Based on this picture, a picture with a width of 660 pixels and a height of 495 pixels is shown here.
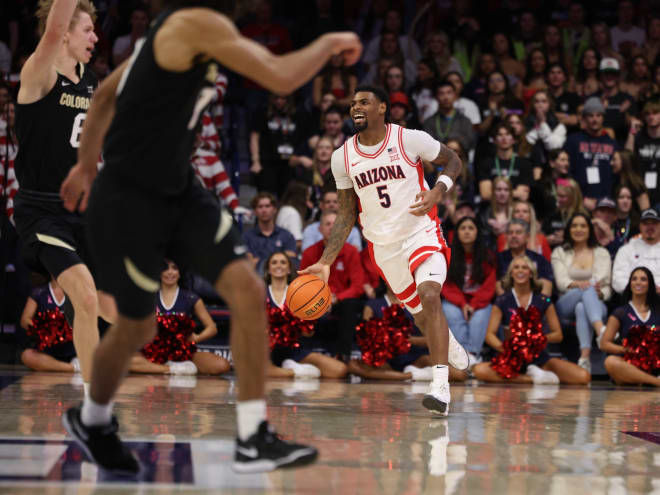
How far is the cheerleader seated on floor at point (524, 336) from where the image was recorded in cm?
924

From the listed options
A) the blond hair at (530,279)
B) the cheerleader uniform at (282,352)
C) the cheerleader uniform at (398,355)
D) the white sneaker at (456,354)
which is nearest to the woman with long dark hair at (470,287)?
the blond hair at (530,279)

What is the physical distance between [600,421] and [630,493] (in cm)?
242

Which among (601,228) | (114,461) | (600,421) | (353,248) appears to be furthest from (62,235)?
(601,228)

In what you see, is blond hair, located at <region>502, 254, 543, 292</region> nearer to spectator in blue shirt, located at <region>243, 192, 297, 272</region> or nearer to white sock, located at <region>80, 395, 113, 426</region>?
spectator in blue shirt, located at <region>243, 192, 297, 272</region>

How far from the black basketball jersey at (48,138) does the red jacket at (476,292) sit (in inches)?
213

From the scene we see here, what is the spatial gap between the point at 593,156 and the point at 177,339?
18.4 feet

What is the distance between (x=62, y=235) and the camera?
5121mm

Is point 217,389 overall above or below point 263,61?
below

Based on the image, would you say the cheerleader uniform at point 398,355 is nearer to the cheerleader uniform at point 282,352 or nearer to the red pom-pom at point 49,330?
the cheerleader uniform at point 282,352

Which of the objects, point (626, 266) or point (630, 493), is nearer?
point (630, 493)

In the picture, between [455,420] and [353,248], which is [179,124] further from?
[353,248]

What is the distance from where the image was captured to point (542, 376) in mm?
9320

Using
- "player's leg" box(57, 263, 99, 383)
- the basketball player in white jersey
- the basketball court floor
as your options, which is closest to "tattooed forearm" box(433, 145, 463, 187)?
the basketball player in white jersey

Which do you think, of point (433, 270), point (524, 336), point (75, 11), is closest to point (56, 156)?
point (75, 11)
